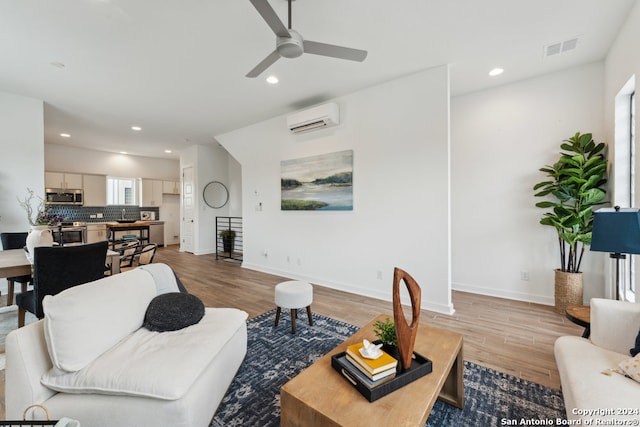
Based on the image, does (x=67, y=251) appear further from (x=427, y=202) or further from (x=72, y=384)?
(x=427, y=202)

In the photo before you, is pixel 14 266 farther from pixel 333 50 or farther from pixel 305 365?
pixel 333 50

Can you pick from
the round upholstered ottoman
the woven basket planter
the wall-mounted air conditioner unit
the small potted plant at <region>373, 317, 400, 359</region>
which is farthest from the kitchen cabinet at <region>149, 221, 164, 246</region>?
the woven basket planter

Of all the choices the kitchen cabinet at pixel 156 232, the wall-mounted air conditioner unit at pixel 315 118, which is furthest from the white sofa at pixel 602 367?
the kitchen cabinet at pixel 156 232

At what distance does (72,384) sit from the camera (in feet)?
4.13

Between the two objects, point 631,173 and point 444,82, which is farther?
point 444,82

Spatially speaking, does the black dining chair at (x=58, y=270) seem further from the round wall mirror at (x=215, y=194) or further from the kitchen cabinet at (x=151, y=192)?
the kitchen cabinet at (x=151, y=192)

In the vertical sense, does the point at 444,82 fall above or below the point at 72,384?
above

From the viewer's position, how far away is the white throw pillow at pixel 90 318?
4.21ft

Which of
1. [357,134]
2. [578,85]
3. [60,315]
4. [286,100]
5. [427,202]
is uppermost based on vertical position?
[286,100]

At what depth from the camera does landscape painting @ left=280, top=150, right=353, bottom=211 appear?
12.8 feet

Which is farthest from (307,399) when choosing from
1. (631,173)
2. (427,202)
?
(631,173)

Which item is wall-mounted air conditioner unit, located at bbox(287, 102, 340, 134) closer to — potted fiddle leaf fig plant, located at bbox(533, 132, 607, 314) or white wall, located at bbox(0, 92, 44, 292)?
potted fiddle leaf fig plant, located at bbox(533, 132, 607, 314)

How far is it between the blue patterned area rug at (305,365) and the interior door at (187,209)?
562 centimetres

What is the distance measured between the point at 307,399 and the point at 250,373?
1041 mm
